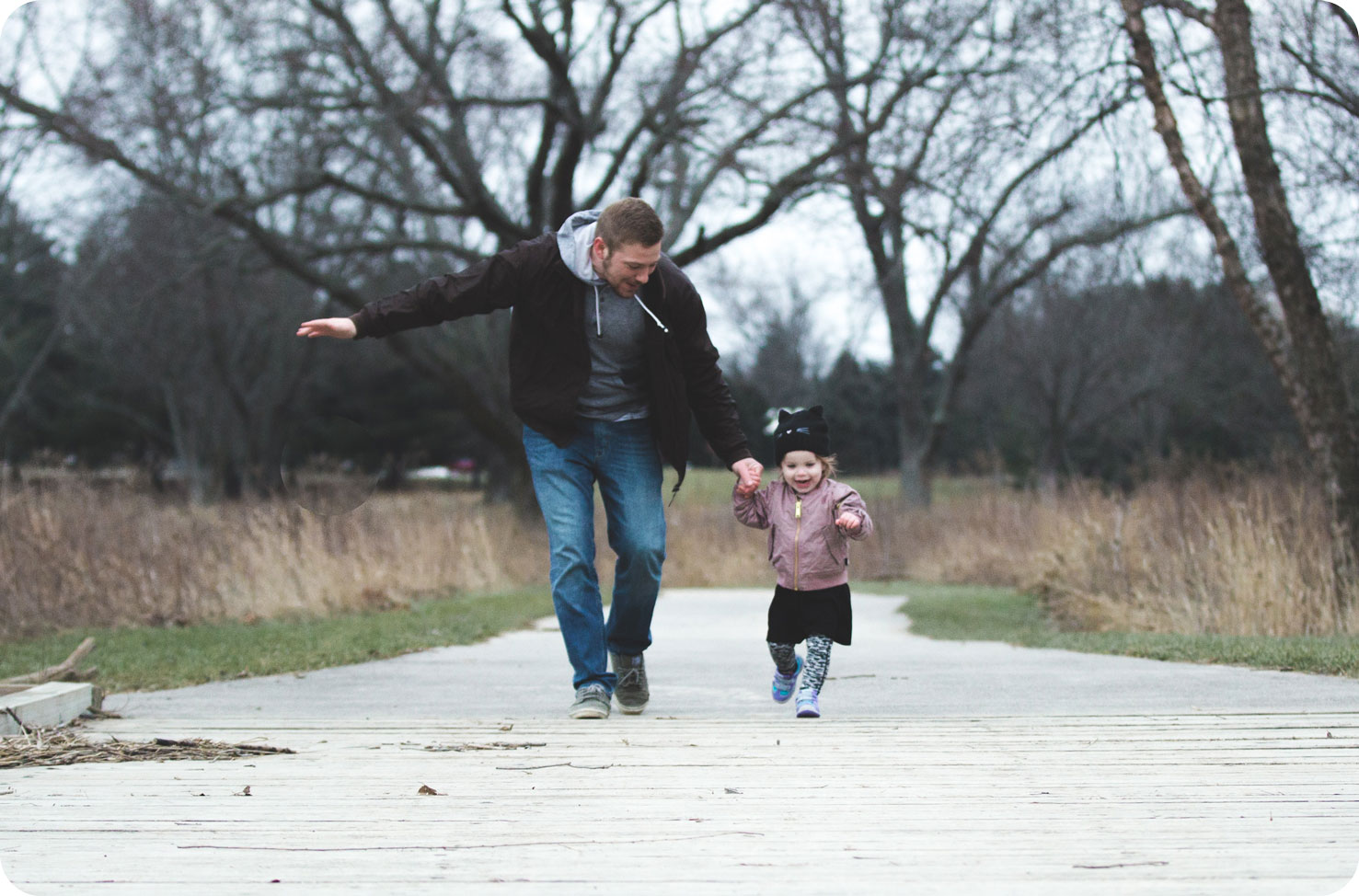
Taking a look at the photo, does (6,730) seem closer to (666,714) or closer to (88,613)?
(666,714)

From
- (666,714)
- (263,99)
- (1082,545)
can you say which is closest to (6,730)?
(666,714)

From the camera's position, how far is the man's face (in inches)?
192

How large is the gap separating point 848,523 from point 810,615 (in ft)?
1.55

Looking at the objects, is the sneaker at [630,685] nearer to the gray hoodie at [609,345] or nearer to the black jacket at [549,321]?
the black jacket at [549,321]

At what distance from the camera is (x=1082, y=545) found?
38.9 ft

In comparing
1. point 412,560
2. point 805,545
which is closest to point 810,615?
point 805,545

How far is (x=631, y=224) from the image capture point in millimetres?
4859

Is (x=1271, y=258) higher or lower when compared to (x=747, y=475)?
higher

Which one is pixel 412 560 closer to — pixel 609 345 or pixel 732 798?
pixel 609 345

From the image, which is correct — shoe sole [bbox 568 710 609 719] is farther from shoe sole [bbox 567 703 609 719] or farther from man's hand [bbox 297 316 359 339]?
man's hand [bbox 297 316 359 339]

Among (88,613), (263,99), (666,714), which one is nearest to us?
(666,714)

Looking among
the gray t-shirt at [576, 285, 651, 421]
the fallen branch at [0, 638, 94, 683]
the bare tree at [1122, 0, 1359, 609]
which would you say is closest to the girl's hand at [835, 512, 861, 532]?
the gray t-shirt at [576, 285, 651, 421]

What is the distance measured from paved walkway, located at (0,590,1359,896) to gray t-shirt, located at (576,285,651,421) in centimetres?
118

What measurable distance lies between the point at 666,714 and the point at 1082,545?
7567 millimetres
